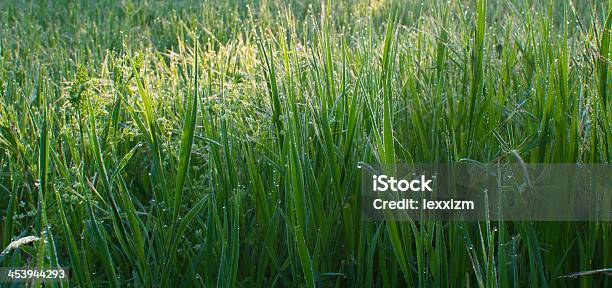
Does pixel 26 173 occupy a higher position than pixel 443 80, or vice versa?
pixel 443 80

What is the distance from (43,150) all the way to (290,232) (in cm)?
44

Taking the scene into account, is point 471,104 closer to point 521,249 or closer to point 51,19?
point 521,249

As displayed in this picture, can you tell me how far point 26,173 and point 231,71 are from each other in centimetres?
79

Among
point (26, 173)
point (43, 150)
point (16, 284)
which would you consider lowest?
point (16, 284)

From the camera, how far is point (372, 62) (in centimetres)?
158

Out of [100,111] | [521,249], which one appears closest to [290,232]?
[521,249]

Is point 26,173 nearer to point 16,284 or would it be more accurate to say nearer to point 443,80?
point 16,284

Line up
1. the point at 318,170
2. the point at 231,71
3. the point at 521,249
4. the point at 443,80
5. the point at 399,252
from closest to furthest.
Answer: the point at 399,252 → the point at 521,249 → the point at 318,170 → the point at 443,80 → the point at 231,71

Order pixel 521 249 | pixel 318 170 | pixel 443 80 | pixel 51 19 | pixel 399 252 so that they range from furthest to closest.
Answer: pixel 51 19 < pixel 443 80 < pixel 318 170 < pixel 521 249 < pixel 399 252

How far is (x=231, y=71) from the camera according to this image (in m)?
2.16

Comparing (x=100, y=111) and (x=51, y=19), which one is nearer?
(x=100, y=111)

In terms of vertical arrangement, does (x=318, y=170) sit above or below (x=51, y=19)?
below

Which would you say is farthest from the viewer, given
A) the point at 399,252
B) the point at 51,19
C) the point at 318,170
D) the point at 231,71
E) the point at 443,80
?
the point at 51,19

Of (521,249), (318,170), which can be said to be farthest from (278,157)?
(521,249)
